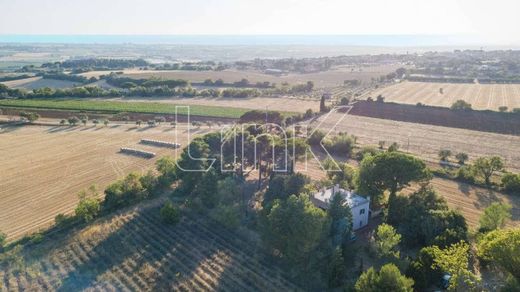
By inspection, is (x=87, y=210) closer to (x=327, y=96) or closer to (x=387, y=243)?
(x=387, y=243)

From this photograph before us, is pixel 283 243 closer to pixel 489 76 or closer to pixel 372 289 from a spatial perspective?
pixel 372 289

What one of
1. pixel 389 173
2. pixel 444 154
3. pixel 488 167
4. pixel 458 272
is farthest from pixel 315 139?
pixel 458 272

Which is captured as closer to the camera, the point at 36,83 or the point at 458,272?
the point at 458,272

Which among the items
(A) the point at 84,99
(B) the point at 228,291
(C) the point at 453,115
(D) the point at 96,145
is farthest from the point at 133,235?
(A) the point at 84,99

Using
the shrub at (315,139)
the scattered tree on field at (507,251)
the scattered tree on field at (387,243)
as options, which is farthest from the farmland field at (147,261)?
the shrub at (315,139)

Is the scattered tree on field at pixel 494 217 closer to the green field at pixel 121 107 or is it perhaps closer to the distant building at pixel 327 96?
the green field at pixel 121 107

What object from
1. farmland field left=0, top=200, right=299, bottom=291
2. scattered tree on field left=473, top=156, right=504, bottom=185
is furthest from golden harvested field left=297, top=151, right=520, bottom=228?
farmland field left=0, top=200, right=299, bottom=291

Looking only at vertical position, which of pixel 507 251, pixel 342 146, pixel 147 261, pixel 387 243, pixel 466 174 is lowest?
pixel 147 261

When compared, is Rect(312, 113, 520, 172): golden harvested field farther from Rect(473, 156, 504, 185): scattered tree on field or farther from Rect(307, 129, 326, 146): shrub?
Rect(473, 156, 504, 185): scattered tree on field
